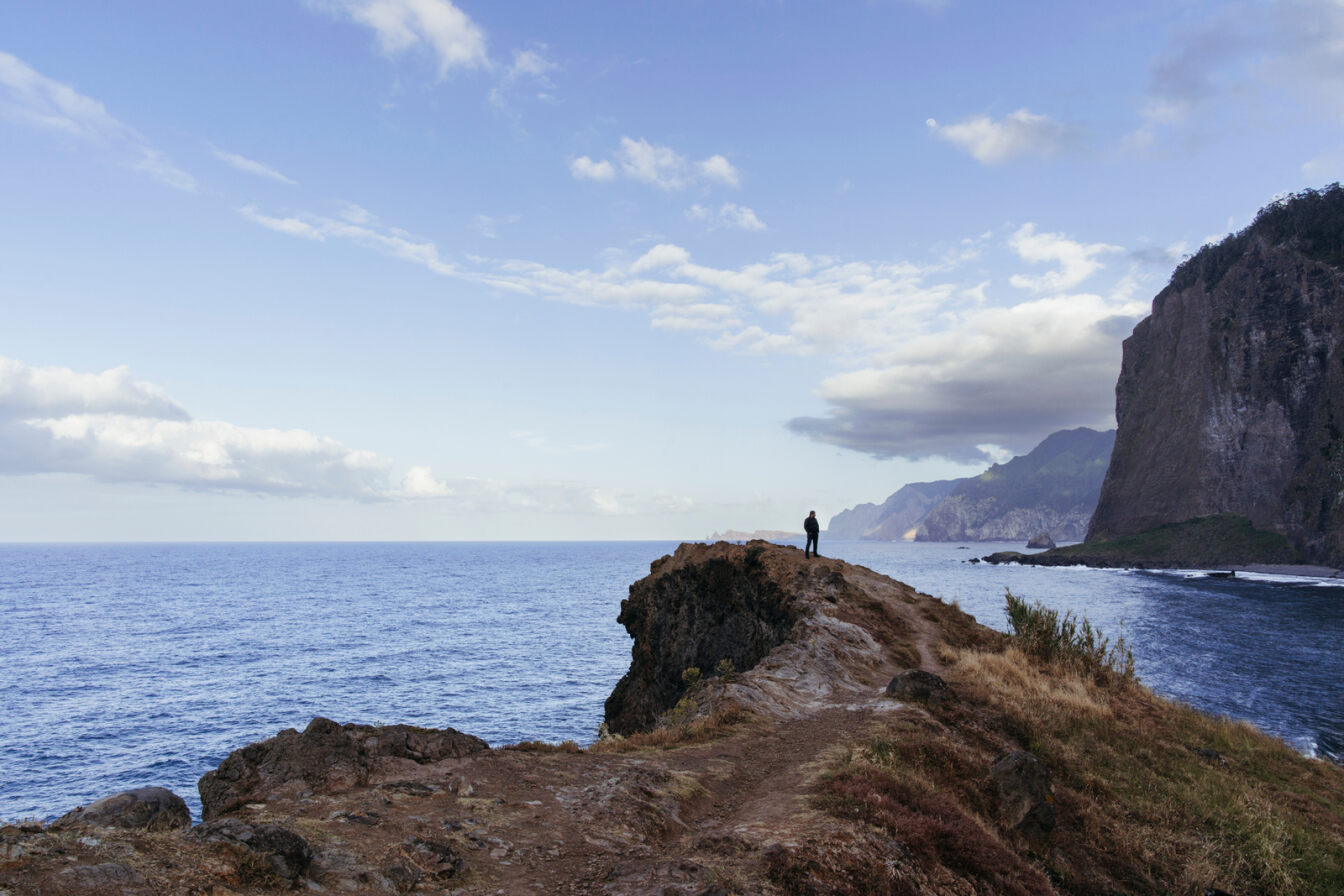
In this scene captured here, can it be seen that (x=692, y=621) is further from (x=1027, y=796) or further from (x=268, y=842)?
(x=268, y=842)

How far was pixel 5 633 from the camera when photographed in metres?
69.6

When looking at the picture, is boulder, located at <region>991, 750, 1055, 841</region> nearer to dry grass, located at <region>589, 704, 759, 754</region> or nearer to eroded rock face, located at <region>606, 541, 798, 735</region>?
dry grass, located at <region>589, 704, 759, 754</region>

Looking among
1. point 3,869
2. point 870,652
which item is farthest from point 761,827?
point 870,652

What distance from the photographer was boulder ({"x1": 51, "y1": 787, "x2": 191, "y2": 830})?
764 centimetres

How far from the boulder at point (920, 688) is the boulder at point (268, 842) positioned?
1460cm

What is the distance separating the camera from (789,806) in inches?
405

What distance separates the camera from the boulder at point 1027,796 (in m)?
12.2

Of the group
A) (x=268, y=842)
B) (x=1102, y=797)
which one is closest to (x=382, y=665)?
(x=1102, y=797)

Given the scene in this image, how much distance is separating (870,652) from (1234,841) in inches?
416

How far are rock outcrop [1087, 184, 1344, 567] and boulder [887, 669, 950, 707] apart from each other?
130718mm

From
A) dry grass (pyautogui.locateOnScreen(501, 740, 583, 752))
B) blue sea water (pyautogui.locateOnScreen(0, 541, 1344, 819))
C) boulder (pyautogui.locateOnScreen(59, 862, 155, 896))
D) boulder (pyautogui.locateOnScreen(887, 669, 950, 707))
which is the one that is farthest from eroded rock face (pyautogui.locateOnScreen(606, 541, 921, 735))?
boulder (pyautogui.locateOnScreen(59, 862, 155, 896))

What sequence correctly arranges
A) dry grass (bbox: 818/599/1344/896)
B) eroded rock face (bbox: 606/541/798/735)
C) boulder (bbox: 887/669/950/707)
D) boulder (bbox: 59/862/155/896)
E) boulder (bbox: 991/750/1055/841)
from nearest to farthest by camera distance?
boulder (bbox: 59/862/155/896) < dry grass (bbox: 818/599/1344/896) < boulder (bbox: 991/750/1055/841) < boulder (bbox: 887/669/950/707) < eroded rock face (bbox: 606/541/798/735)

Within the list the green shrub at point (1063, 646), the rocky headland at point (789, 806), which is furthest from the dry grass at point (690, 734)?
the green shrub at point (1063, 646)

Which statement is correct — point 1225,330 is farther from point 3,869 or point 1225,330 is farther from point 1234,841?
point 3,869
